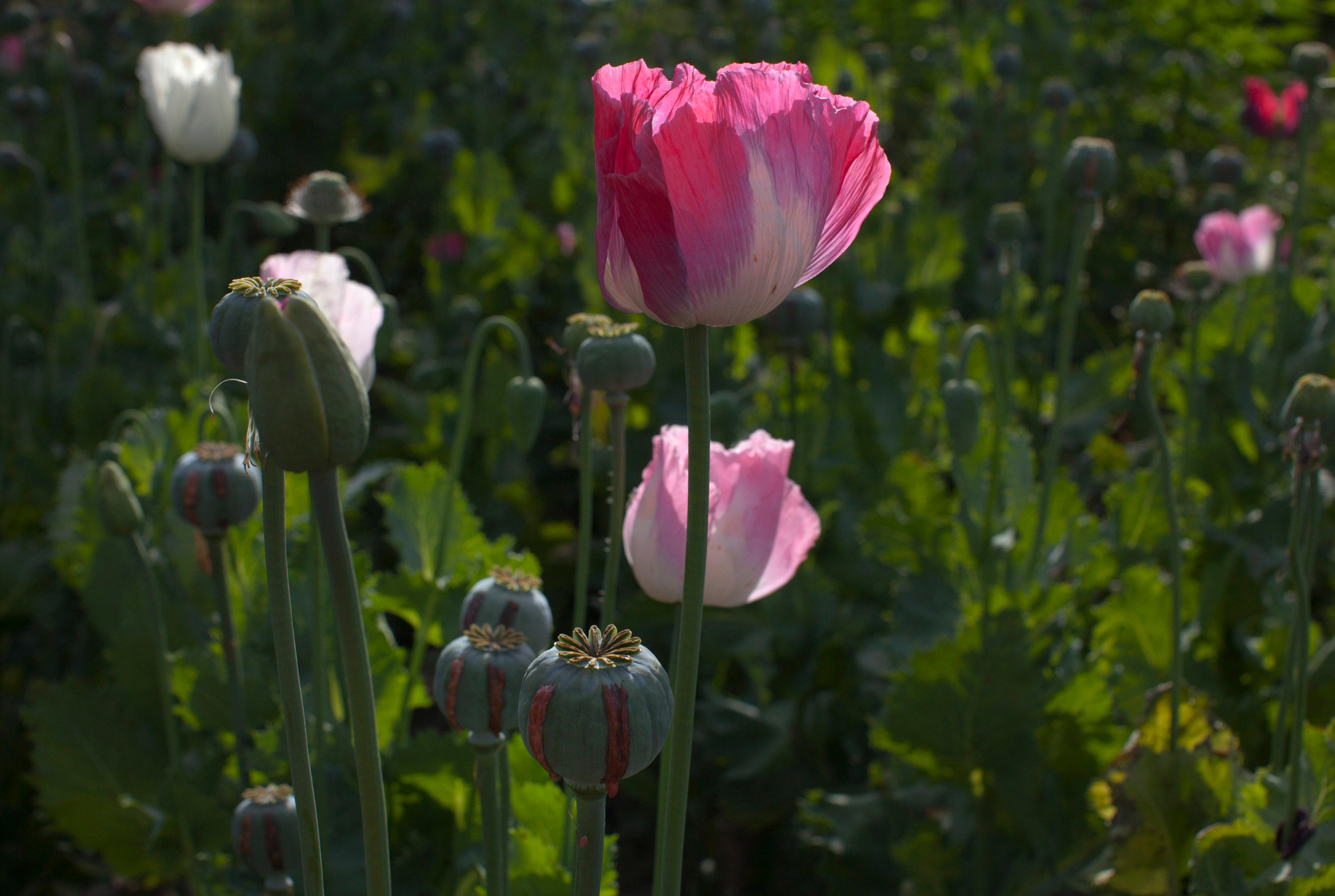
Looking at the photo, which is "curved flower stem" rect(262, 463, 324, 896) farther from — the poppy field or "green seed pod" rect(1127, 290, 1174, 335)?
"green seed pod" rect(1127, 290, 1174, 335)

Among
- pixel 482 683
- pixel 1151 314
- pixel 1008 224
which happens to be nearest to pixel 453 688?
pixel 482 683

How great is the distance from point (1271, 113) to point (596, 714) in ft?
10.7

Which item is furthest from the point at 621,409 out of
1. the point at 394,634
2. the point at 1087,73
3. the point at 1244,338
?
the point at 1087,73

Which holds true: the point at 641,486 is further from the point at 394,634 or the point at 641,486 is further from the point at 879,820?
the point at 394,634

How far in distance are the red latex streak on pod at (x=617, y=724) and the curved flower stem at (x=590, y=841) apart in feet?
0.09

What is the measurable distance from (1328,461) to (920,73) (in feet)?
10.3

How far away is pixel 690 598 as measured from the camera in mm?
588

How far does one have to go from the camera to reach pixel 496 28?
429 centimetres

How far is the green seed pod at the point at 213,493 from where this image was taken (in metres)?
0.95

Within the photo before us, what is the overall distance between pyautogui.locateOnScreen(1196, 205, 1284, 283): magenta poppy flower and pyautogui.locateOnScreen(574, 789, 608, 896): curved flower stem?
7.52 ft

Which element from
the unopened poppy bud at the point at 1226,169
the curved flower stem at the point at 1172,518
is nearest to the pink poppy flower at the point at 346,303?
the curved flower stem at the point at 1172,518

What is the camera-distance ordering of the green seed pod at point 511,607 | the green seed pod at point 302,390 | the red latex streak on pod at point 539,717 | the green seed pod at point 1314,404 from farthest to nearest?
the green seed pod at point 1314,404
the green seed pod at point 511,607
the red latex streak on pod at point 539,717
the green seed pod at point 302,390

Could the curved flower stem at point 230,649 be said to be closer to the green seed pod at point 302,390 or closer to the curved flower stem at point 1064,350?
the green seed pod at point 302,390

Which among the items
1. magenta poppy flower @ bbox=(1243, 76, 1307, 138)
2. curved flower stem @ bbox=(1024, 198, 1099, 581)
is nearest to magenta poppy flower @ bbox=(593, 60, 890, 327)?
curved flower stem @ bbox=(1024, 198, 1099, 581)
